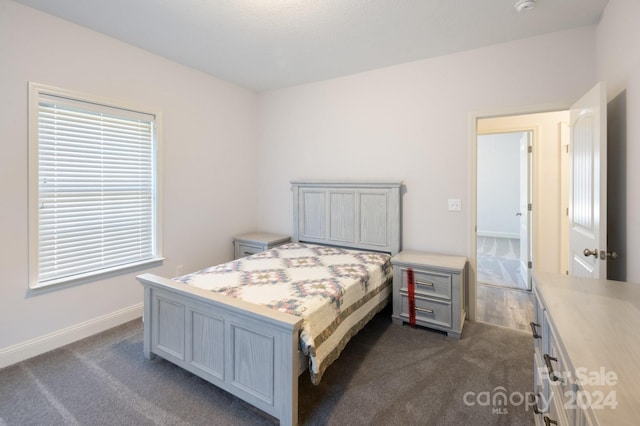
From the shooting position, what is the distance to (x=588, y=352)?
0.85m

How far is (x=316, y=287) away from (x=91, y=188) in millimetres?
2135

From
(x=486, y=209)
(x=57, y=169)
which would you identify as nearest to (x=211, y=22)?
(x=57, y=169)

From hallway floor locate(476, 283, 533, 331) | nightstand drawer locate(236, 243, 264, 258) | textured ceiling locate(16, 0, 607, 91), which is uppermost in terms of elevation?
textured ceiling locate(16, 0, 607, 91)

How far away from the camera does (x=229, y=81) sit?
12.4 ft

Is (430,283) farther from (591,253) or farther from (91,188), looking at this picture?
(91,188)

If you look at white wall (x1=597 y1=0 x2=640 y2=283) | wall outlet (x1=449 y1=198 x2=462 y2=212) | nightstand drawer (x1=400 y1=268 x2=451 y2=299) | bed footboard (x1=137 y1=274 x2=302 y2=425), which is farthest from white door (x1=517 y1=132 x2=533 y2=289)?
bed footboard (x1=137 y1=274 x2=302 y2=425)

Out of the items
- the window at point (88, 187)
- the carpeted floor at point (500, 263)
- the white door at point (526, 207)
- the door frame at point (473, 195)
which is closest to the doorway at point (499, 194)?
the carpeted floor at point (500, 263)

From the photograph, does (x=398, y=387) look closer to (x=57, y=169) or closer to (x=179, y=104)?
(x=57, y=169)

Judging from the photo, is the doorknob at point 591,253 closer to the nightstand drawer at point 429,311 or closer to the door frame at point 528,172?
the nightstand drawer at point 429,311

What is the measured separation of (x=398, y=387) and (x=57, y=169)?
118 inches

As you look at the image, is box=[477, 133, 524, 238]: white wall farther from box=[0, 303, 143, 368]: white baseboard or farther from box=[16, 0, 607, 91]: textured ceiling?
box=[0, 303, 143, 368]: white baseboard

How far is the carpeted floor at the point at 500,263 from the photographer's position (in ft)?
13.9

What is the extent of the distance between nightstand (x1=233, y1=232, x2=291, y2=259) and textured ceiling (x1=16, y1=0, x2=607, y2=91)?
200cm

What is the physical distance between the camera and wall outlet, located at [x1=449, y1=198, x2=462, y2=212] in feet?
9.77
